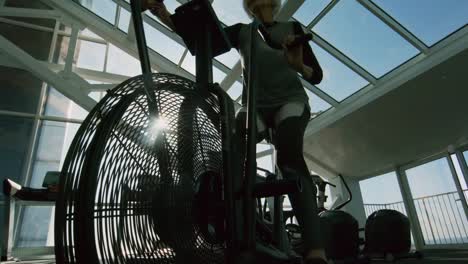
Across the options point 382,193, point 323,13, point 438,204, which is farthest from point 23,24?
point 438,204

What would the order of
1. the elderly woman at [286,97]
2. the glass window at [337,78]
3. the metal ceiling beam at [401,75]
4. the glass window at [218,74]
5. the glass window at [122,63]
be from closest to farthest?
the elderly woman at [286,97]
the metal ceiling beam at [401,75]
the glass window at [337,78]
the glass window at [218,74]
the glass window at [122,63]

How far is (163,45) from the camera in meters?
5.69

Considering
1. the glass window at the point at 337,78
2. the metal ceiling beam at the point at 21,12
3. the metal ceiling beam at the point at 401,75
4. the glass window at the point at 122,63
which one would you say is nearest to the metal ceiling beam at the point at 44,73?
the metal ceiling beam at the point at 21,12

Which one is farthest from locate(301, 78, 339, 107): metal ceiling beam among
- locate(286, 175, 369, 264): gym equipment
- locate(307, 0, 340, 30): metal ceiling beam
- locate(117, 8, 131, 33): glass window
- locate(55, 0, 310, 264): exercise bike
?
locate(55, 0, 310, 264): exercise bike

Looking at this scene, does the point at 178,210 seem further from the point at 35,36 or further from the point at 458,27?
the point at 35,36

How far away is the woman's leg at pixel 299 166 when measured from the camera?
886mm

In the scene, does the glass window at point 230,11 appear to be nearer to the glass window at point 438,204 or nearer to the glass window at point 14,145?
the glass window at point 14,145

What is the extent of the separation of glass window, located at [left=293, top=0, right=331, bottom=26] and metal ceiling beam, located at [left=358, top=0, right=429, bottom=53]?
1.53 ft

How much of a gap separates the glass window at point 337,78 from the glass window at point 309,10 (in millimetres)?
423

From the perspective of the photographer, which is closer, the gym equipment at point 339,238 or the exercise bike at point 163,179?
the exercise bike at point 163,179

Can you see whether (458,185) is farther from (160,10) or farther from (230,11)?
(160,10)

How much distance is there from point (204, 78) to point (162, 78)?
290 mm

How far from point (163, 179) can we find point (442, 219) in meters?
6.96

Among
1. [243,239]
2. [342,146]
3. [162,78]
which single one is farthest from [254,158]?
[342,146]
